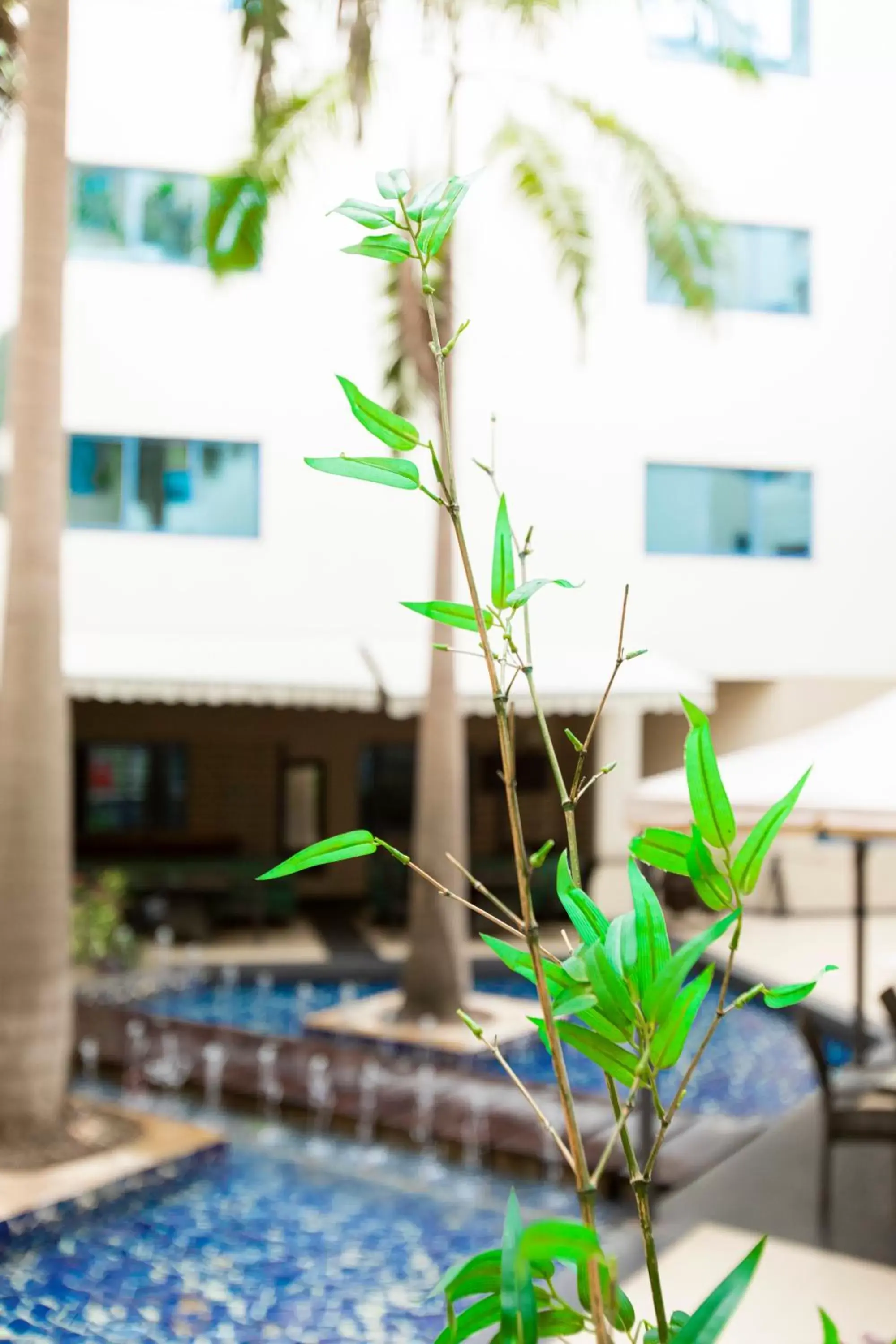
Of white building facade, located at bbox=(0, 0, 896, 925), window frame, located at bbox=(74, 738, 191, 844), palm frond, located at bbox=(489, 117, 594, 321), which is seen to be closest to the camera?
palm frond, located at bbox=(489, 117, 594, 321)

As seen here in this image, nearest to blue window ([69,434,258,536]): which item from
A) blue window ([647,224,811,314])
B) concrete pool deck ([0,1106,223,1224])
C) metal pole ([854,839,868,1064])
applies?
blue window ([647,224,811,314])

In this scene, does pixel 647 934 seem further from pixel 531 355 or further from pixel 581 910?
pixel 531 355

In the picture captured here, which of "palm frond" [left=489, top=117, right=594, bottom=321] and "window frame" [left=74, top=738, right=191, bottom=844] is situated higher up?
"palm frond" [left=489, top=117, right=594, bottom=321]

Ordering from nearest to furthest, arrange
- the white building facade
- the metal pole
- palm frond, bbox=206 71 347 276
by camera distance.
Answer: the metal pole
palm frond, bbox=206 71 347 276
the white building facade

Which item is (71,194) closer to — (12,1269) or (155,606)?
(155,606)

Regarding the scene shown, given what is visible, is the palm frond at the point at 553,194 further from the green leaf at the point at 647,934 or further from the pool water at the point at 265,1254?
the green leaf at the point at 647,934

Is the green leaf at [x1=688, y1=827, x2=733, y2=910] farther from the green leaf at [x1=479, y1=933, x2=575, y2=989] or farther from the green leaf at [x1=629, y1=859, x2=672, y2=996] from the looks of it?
the green leaf at [x1=479, y1=933, x2=575, y2=989]

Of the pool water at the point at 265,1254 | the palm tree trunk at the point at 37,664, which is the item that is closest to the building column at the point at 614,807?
the pool water at the point at 265,1254

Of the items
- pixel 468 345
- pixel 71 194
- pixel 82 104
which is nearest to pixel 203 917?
pixel 468 345

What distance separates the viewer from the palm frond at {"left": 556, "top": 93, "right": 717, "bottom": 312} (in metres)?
12.6

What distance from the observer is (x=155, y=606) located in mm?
16172

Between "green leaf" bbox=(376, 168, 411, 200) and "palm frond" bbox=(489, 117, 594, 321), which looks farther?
"palm frond" bbox=(489, 117, 594, 321)

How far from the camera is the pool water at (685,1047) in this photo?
10914 millimetres

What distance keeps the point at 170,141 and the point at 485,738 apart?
34.3ft
